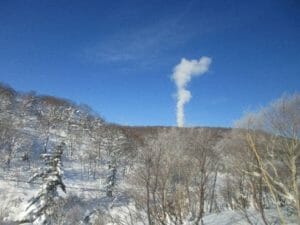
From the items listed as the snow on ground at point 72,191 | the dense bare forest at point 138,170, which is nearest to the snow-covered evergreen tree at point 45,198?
the dense bare forest at point 138,170

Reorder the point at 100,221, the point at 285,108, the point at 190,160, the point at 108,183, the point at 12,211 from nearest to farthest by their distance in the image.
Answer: the point at 285,108
the point at 100,221
the point at 190,160
the point at 12,211
the point at 108,183

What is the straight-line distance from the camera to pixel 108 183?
57094mm

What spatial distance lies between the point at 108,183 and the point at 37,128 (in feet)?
142

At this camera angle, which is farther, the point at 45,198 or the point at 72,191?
the point at 72,191

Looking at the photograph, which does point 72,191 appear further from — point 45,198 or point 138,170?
point 138,170

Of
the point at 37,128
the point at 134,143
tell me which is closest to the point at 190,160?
the point at 134,143

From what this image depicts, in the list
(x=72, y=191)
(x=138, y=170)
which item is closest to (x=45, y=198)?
(x=138, y=170)

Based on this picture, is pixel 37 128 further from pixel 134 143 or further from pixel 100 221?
pixel 100 221

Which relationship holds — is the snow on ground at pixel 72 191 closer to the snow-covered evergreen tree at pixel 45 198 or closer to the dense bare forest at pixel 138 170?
the dense bare forest at pixel 138 170

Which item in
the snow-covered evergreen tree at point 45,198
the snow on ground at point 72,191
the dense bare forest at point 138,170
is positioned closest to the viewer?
the dense bare forest at point 138,170

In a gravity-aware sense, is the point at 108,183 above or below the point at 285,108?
below

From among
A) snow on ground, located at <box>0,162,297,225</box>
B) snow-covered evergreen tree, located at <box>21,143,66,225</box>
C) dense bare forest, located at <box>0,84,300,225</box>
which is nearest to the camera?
dense bare forest, located at <box>0,84,300,225</box>

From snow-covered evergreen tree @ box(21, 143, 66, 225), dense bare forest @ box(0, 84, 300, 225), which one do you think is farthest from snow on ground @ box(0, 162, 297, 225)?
snow-covered evergreen tree @ box(21, 143, 66, 225)

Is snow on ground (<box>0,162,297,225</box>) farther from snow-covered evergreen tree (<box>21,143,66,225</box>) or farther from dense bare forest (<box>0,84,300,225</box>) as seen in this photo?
snow-covered evergreen tree (<box>21,143,66,225</box>)
